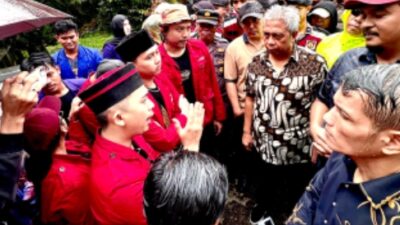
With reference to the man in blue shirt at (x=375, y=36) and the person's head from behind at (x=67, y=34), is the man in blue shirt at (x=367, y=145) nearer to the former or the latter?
the man in blue shirt at (x=375, y=36)

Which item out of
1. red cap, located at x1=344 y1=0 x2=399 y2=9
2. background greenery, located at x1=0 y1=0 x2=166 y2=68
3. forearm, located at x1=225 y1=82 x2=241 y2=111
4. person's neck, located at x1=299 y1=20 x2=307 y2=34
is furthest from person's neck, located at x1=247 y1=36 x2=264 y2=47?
background greenery, located at x1=0 y1=0 x2=166 y2=68

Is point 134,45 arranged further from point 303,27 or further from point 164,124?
point 303,27

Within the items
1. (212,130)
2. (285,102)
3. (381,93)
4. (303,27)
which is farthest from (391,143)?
(303,27)

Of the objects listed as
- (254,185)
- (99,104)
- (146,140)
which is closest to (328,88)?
(146,140)

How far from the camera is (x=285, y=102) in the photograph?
10.1ft

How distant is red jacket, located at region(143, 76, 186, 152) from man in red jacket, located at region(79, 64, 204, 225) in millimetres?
306

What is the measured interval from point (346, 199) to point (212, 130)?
2.82 metres

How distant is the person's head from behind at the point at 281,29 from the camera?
9.91 feet

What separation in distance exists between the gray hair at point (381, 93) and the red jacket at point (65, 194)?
156cm

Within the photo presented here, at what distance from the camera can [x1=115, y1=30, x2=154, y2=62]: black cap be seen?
9.49 ft

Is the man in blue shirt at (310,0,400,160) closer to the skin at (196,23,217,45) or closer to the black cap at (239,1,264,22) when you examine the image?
the black cap at (239,1,264,22)

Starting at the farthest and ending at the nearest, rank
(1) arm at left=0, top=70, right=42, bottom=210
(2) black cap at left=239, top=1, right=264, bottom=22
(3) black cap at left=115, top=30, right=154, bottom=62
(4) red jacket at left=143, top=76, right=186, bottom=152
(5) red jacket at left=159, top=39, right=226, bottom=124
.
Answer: (2) black cap at left=239, top=1, right=264, bottom=22, (5) red jacket at left=159, top=39, right=226, bottom=124, (3) black cap at left=115, top=30, right=154, bottom=62, (4) red jacket at left=143, top=76, right=186, bottom=152, (1) arm at left=0, top=70, right=42, bottom=210

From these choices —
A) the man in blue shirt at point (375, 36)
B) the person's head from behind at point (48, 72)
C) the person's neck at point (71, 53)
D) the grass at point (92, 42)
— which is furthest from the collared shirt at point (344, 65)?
the grass at point (92, 42)

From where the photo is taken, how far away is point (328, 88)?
2436mm
